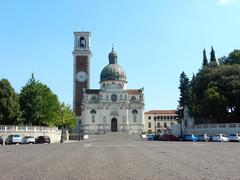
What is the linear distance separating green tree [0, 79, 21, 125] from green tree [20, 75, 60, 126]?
4301 millimetres

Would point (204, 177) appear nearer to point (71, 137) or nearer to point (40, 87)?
point (40, 87)

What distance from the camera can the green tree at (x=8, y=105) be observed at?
219 feet

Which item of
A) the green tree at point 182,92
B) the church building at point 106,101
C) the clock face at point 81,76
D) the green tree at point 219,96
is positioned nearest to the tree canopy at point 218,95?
the green tree at point 219,96

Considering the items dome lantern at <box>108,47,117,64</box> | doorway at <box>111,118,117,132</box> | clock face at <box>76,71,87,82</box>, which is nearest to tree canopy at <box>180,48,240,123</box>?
doorway at <box>111,118,117,132</box>

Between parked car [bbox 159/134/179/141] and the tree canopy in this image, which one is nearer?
Answer: parked car [bbox 159/134/179/141]

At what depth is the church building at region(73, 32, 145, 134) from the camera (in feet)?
407

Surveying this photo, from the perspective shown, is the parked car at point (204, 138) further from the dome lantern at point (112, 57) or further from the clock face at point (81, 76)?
the dome lantern at point (112, 57)

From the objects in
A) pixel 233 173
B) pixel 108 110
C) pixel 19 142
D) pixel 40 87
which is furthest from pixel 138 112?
pixel 233 173

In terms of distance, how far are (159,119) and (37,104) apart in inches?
3528

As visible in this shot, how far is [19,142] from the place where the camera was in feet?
178

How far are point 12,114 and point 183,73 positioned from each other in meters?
48.1

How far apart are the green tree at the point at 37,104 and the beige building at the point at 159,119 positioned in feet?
260

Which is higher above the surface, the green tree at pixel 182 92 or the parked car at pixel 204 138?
the green tree at pixel 182 92

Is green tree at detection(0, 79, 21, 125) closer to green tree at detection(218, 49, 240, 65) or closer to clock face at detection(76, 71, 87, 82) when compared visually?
green tree at detection(218, 49, 240, 65)
